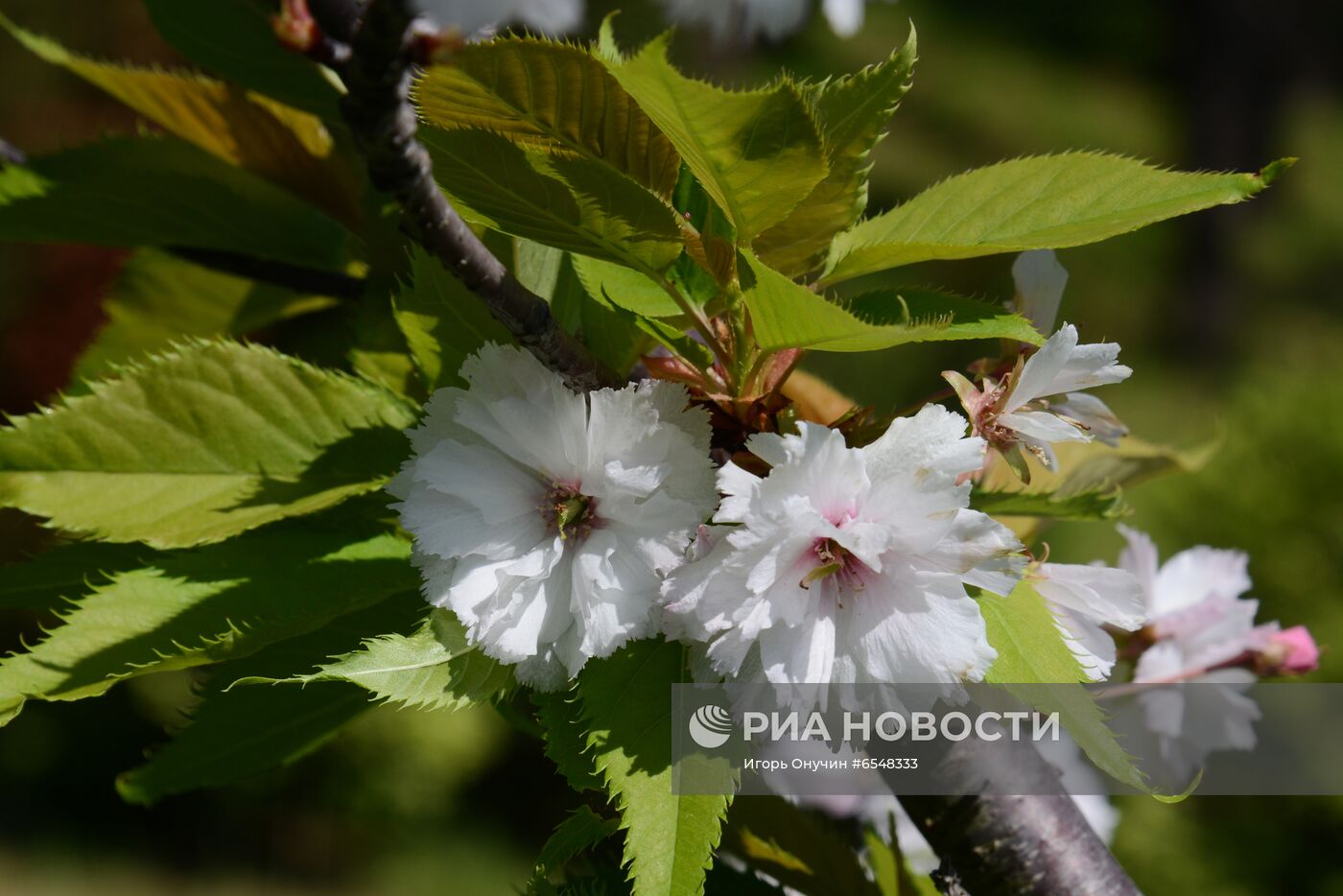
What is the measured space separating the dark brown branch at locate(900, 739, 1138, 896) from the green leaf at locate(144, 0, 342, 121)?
0.53 metres

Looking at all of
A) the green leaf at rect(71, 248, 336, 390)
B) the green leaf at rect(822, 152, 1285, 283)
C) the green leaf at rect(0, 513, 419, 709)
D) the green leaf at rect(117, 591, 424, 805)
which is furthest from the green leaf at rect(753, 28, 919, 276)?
the green leaf at rect(71, 248, 336, 390)

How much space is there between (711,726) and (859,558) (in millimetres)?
96

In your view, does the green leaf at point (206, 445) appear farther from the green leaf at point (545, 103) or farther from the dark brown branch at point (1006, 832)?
the dark brown branch at point (1006, 832)

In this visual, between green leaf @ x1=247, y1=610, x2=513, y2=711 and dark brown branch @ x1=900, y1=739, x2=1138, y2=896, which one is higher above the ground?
dark brown branch @ x1=900, y1=739, x2=1138, y2=896

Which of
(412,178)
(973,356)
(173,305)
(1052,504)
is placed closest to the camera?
(412,178)

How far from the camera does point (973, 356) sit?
4.99 metres

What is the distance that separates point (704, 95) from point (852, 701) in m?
0.24

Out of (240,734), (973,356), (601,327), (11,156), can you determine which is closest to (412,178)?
(601,327)

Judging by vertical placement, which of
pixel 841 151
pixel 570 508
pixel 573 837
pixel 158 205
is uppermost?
pixel 158 205

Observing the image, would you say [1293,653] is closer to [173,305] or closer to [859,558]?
[859,558]

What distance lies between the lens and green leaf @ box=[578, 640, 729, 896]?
17.0 inches

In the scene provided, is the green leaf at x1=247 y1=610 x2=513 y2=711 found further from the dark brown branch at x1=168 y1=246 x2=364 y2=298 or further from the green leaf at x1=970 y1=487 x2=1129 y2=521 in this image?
the dark brown branch at x1=168 y1=246 x2=364 y2=298

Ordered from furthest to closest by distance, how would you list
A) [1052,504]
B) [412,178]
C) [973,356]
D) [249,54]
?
[973,356] → [249,54] → [1052,504] → [412,178]

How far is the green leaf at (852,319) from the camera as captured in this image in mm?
400
